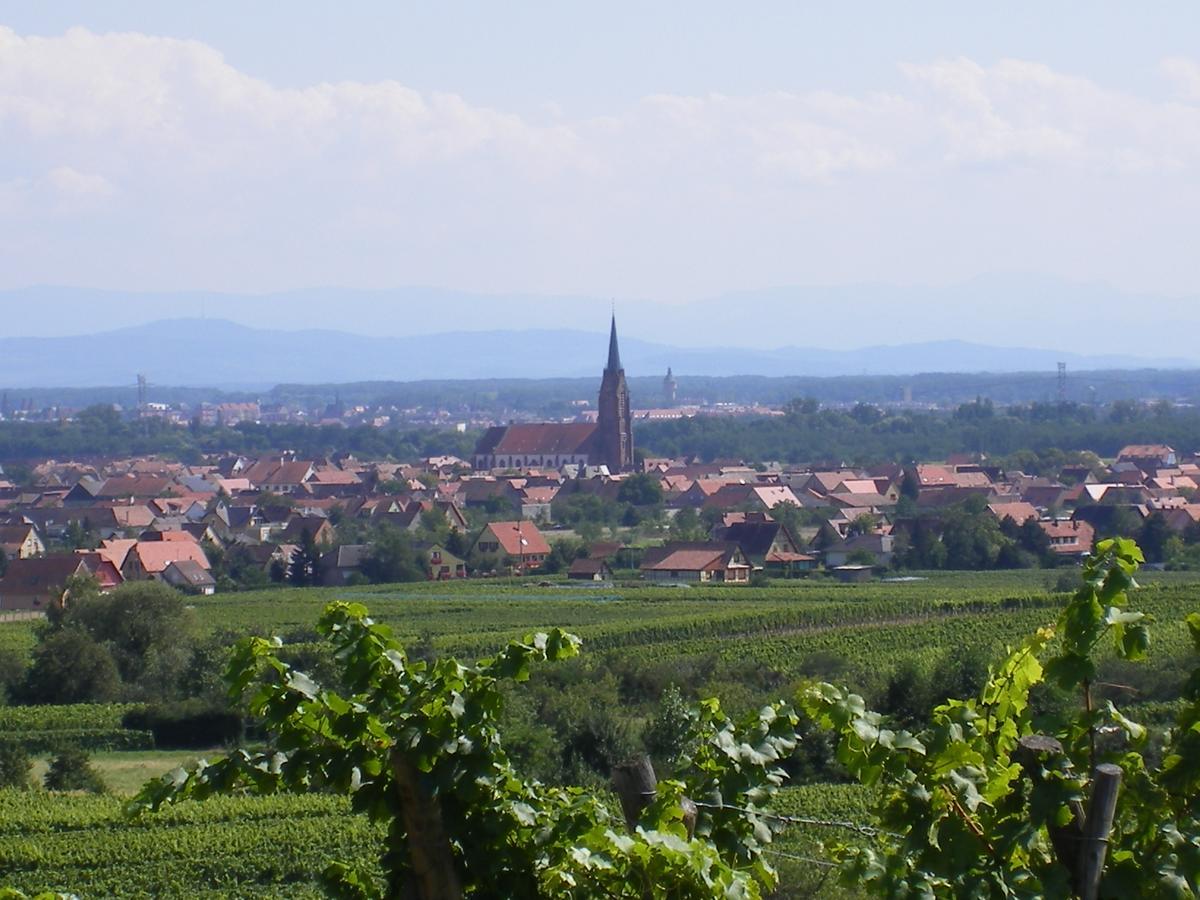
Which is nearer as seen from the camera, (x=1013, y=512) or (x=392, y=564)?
(x=392, y=564)

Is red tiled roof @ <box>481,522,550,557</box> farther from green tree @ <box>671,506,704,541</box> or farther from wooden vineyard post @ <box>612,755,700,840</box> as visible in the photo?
wooden vineyard post @ <box>612,755,700,840</box>

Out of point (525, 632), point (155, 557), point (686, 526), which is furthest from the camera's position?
point (686, 526)

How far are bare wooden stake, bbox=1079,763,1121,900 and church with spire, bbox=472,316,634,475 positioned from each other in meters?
110

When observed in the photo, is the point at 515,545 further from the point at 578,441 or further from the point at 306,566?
the point at 578,441

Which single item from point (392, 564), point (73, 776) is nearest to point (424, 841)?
point (73, 776)

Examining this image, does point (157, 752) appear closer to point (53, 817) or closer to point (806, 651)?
point (53, 817)

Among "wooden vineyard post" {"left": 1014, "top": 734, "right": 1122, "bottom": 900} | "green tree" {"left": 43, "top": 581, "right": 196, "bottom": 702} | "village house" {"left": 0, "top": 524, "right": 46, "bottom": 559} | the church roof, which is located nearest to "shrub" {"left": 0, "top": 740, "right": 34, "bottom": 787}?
"green tree" {"left": 43, "top": 581, "right": 196, "bottom": 702}

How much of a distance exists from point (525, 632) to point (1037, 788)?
18.7 m

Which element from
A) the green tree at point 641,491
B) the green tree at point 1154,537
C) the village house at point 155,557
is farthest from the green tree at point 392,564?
the green tree at point 641,491

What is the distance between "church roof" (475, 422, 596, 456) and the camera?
123 metres

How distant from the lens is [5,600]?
2153 inches

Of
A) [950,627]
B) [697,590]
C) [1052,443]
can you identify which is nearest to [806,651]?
[950,627]

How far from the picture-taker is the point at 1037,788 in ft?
14.6

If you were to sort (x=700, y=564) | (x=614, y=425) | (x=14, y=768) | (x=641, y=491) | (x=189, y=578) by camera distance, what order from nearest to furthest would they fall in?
1. (x=14, y=768)
2. (x=700, y=564)
3. (x=189, y=578)
4. (x=641, y=491)
5. (x=614, y=425)
